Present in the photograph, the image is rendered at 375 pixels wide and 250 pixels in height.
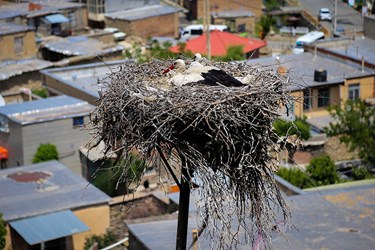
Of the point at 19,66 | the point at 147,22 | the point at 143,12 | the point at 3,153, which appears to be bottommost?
the point at 3,153

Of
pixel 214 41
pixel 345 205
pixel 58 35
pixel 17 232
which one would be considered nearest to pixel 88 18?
pixel 58 35

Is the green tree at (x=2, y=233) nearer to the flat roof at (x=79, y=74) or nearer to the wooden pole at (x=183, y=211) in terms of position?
the wooden pole at (x=183, y=211)

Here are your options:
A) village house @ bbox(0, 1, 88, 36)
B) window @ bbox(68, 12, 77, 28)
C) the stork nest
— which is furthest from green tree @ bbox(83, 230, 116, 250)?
window @ bbox(68, 12, 77, 28)

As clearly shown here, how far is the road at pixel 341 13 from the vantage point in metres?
48.4

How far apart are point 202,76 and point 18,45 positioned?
3154 cm

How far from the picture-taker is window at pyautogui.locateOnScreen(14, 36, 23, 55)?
3919cm

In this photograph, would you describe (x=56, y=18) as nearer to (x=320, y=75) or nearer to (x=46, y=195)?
(x=320, y=75)

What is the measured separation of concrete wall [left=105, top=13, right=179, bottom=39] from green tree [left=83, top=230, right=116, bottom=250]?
2627cm

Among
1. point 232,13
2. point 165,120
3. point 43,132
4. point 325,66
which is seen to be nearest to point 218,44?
point 325,66

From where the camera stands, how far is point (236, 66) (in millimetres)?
9594

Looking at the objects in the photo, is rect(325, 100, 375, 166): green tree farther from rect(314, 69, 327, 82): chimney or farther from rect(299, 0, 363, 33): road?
rect(299, 0, 363, 33): road

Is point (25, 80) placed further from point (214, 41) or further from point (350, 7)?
point (350, 7)

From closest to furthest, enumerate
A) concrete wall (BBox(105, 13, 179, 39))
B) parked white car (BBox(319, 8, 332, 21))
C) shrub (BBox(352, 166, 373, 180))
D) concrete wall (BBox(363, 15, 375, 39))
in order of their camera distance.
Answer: shrub (BBox(352, 166, 373, 180)) → concrete wall (BBox(363, 15, 375, 39)) → concrete wall (BBox(105, 13, 179, 39)) → parked white car (BBox(319, 8, 332, 21))

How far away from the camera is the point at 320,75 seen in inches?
1195
